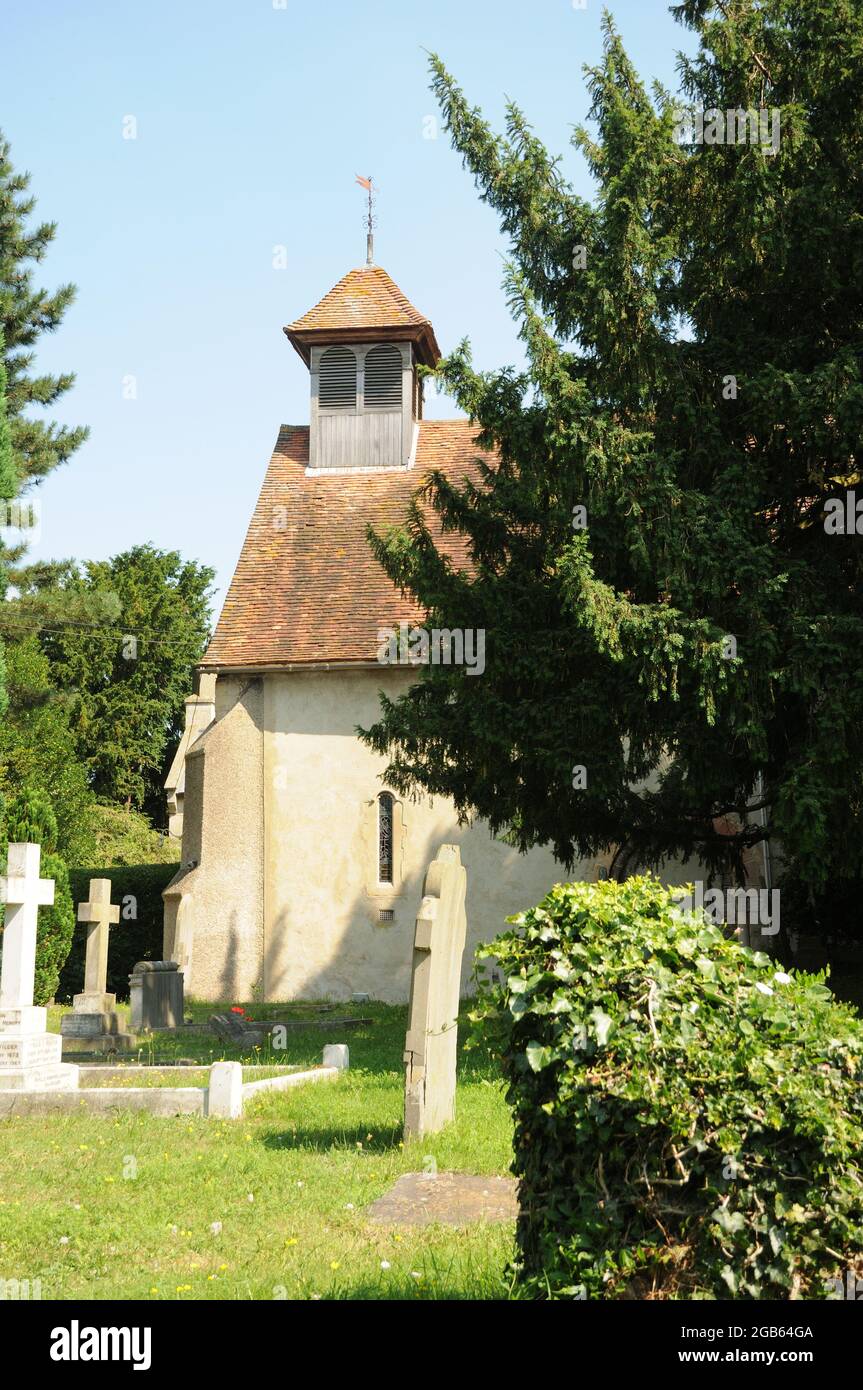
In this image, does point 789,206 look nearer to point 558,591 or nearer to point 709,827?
point 558,591

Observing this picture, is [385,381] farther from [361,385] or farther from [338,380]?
[338,380]

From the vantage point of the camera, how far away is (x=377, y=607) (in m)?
21.7

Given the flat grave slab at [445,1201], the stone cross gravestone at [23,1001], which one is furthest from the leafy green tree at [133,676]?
the flat grave slab at [445,1201]

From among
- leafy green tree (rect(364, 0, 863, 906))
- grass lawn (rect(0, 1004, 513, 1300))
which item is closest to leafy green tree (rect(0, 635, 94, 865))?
leafy green tree (rect(364, 0, 863, 906))

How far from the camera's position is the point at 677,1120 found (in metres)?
3.52

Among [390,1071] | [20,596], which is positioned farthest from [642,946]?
[20,596]

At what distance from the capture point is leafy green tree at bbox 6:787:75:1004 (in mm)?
19609

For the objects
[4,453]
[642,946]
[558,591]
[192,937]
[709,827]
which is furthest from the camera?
[192,937]

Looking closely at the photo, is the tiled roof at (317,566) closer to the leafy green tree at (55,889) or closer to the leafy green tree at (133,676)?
the leafy green tree at (55,889)

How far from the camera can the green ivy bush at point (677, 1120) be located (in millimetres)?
3525

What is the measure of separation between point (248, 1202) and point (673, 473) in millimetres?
7218

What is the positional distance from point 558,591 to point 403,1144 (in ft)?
16.5

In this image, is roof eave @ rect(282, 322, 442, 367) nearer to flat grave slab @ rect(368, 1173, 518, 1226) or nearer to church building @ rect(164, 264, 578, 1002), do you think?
church building @ rect(164, 264, 578, 1002)

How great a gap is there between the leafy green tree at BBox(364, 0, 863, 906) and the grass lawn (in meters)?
3.60
